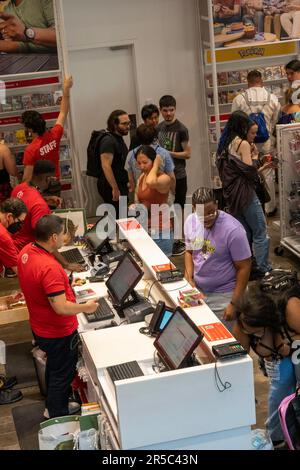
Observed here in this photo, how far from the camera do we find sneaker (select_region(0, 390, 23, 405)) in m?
6.42

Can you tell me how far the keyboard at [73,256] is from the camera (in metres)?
7.00

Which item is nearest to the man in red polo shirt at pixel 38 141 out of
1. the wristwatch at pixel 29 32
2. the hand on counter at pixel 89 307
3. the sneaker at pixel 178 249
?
the wristwatch at pixel 29 32

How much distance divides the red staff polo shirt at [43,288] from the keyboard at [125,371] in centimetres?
74

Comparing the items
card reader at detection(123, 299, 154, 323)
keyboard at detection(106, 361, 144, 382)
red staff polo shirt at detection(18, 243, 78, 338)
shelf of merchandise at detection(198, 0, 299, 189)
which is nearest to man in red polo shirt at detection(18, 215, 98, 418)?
red staff polo shirt at detection(18, 243, 78, 338)

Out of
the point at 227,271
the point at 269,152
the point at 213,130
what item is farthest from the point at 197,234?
the point at 213,130

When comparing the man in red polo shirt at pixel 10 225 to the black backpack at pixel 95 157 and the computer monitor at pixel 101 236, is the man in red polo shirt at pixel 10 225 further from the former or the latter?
the black backpack at pixel 95 157

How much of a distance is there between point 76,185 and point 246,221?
302cm

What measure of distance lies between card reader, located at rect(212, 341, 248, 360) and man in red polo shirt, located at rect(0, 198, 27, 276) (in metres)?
2.41

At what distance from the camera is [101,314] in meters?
5.84

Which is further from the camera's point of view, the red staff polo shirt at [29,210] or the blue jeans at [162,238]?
the blue jeans at [162,238]

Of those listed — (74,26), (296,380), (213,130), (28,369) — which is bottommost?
(28,369)

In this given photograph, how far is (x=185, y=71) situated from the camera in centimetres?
1073

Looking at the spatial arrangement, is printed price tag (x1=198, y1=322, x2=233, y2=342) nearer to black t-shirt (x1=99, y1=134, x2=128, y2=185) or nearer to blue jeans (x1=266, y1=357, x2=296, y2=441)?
blue jeans (x1=266, y1=357, x2=296, y2=441)
